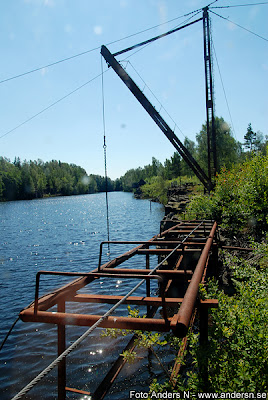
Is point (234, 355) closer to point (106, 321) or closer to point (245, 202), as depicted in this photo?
point (106, 321)

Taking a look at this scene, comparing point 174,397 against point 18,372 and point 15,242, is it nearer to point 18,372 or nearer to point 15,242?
point 18,372

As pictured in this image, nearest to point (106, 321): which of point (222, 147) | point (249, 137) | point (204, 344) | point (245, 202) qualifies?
point (204, 344)

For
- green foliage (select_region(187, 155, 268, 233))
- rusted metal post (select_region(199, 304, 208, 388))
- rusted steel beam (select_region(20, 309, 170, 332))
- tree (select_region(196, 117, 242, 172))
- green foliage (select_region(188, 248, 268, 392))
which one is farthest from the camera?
tree (select_region(196, 117, 242, 172))

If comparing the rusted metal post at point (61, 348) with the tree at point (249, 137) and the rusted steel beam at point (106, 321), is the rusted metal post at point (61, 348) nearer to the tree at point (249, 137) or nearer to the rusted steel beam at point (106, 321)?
the rusted steel beam at point (106, 321)

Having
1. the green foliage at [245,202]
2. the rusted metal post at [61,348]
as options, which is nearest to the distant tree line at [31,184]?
the green foliage at [245,202]

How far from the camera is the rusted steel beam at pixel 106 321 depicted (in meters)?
3.00

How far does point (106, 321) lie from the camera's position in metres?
3.13

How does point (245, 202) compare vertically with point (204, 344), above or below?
above

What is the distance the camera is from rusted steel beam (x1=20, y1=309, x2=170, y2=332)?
9.83 ft

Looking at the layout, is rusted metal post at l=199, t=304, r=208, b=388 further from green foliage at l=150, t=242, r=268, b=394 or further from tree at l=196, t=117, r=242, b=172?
tree at l=196, t=117, r=242, b=172

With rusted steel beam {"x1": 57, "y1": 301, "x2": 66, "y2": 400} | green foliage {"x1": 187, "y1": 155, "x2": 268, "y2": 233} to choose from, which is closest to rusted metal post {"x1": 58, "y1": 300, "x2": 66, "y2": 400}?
rusted steel beam {"x1": 57, "y1": 301, "x2": 66, "y2": 400}

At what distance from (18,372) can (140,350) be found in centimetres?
316

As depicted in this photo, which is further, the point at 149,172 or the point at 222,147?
the point at 149,172

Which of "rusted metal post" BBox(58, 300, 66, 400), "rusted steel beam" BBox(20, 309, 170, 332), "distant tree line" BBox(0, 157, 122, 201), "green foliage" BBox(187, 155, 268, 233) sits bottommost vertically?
"rusted metal post" BBox(58, 300, 66, 400)
